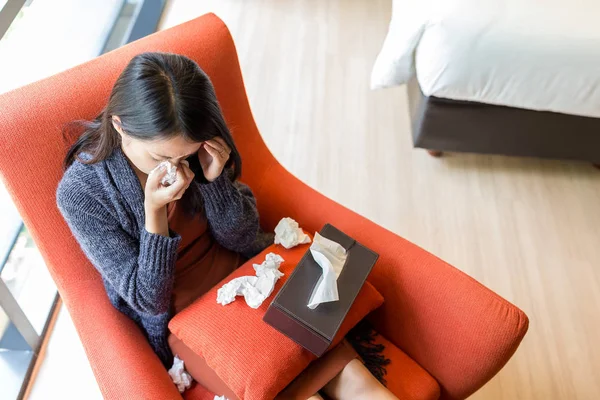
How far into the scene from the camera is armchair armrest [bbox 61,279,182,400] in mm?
918

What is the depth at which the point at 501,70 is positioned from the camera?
5.49 feet

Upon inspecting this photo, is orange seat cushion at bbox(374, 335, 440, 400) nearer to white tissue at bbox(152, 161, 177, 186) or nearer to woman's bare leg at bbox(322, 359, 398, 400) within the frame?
woman's bare leg at bbox(322, 359, 398, 400)

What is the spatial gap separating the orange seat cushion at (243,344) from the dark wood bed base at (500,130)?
3.54 feet

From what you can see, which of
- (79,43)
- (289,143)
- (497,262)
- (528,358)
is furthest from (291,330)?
(79,43)

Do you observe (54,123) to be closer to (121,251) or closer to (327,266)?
(121,251)

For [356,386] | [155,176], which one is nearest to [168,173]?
[155,176]

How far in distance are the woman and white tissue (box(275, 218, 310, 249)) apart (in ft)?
0.24

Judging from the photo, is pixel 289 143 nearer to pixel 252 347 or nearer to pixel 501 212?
pixel 501 212

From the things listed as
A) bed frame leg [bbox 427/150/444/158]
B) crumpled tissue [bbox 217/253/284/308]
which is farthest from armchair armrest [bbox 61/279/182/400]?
bed frame leg [bbox 427/150/444/158]

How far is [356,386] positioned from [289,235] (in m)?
0.35

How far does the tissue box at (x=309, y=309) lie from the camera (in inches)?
37.1

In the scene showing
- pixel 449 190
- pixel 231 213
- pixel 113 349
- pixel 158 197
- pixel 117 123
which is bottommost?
pixel 449 190

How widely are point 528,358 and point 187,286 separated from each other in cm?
115

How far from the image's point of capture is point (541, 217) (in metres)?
1.98
